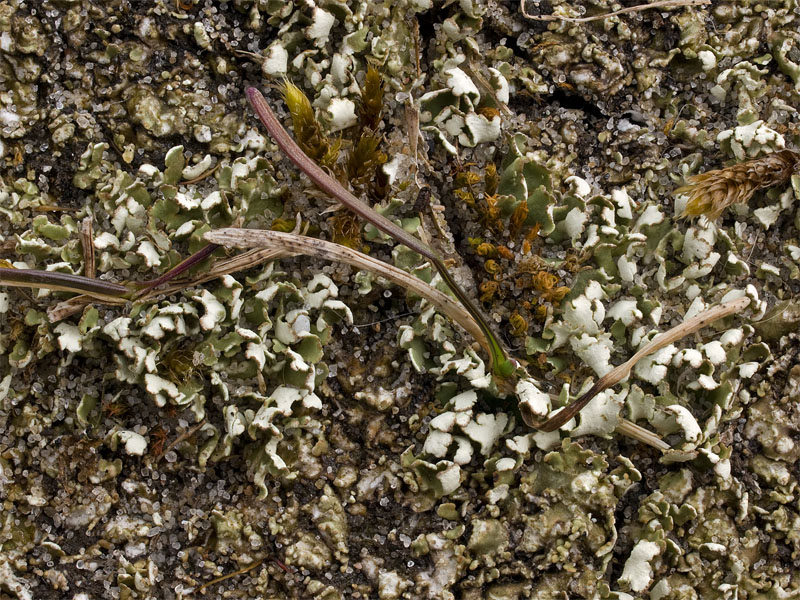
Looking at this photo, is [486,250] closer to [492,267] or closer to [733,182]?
[492,267]

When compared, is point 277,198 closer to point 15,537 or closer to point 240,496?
point 240,496

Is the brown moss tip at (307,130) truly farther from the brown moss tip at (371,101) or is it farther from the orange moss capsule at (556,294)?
the orange moss capsule at (556,294)

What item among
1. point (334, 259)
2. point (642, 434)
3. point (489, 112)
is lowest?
point (642, 434)

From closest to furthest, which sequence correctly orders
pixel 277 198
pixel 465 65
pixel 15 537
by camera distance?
pixel 15 537 < pixel 277 198 < pixel 465 65

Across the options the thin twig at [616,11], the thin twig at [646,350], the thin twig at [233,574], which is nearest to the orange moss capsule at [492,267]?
the thin twig at [646,350]

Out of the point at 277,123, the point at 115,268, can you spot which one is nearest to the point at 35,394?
the point at 115,268

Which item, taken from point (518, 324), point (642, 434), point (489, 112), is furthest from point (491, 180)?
point (642, 434)

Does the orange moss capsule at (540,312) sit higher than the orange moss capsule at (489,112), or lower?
lower
